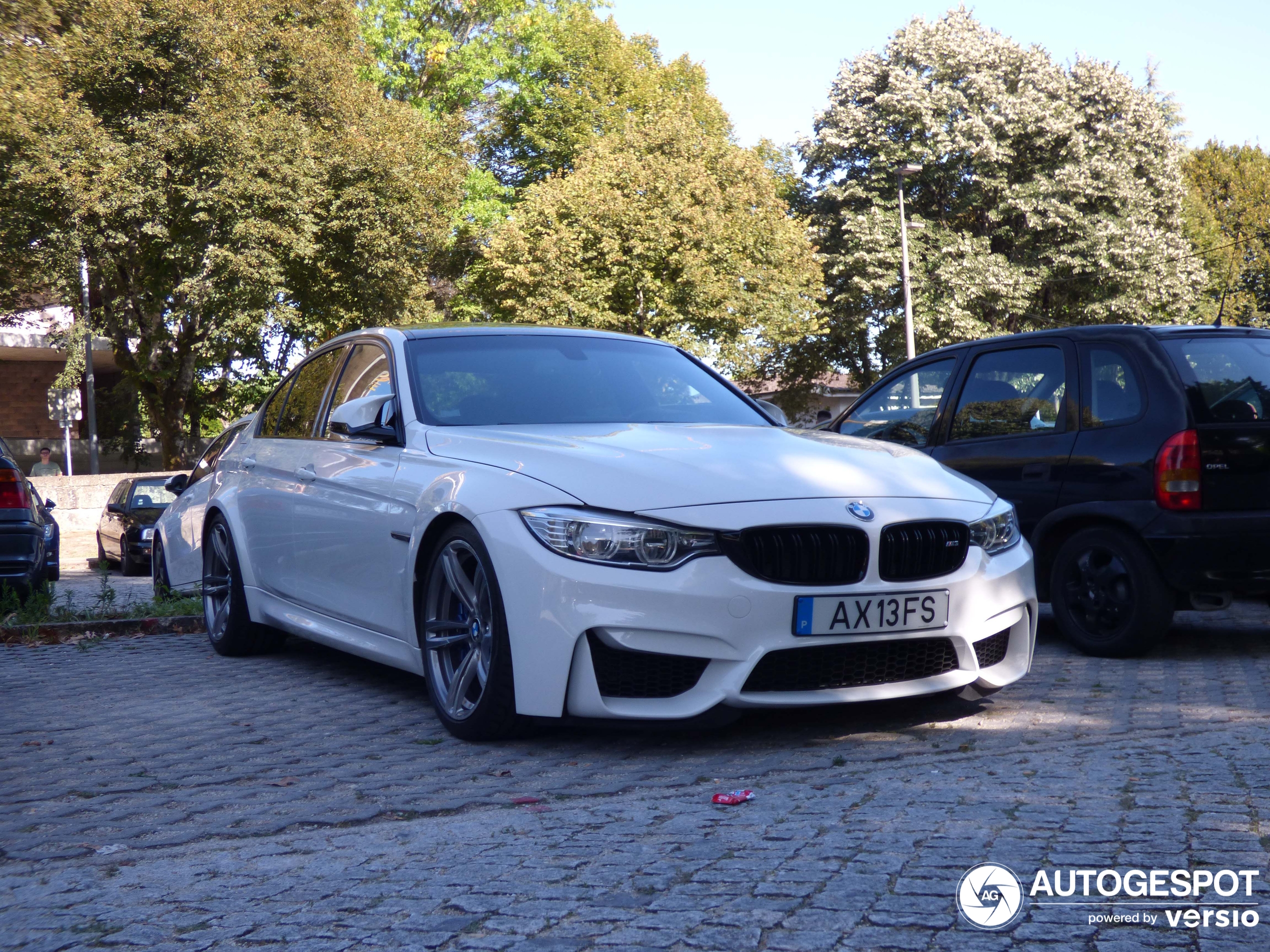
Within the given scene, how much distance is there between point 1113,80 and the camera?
3762cm

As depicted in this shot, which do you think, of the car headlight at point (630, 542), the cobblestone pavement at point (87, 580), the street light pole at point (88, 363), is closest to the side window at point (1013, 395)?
the car headlight at point (630, 542)

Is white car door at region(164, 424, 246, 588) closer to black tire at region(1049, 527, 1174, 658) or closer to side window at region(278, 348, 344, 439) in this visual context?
side window at region(278, 348, 344, 439)

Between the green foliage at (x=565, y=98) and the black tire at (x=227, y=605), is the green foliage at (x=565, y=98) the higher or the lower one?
the higher one

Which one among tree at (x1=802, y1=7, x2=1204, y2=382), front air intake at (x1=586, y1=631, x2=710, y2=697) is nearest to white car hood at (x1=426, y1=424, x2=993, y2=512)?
front air intake at (x1=586, y1=631, x2=710, y2=697)

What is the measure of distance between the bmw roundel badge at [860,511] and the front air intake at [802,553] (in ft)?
0.20

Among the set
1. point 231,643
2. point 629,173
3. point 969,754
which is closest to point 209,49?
point 629,173

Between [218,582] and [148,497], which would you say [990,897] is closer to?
[218,582]

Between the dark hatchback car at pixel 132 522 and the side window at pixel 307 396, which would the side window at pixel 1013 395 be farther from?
the dark hatchback car at pixel 132 522

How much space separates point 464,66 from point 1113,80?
19388 millimetres

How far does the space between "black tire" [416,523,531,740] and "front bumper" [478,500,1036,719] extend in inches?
2.9

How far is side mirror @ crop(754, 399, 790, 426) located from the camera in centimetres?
609

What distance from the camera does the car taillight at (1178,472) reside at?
6.26 meters

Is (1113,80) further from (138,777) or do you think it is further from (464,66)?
(138,777)

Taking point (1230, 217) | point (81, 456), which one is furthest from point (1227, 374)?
point (1230, 217)
